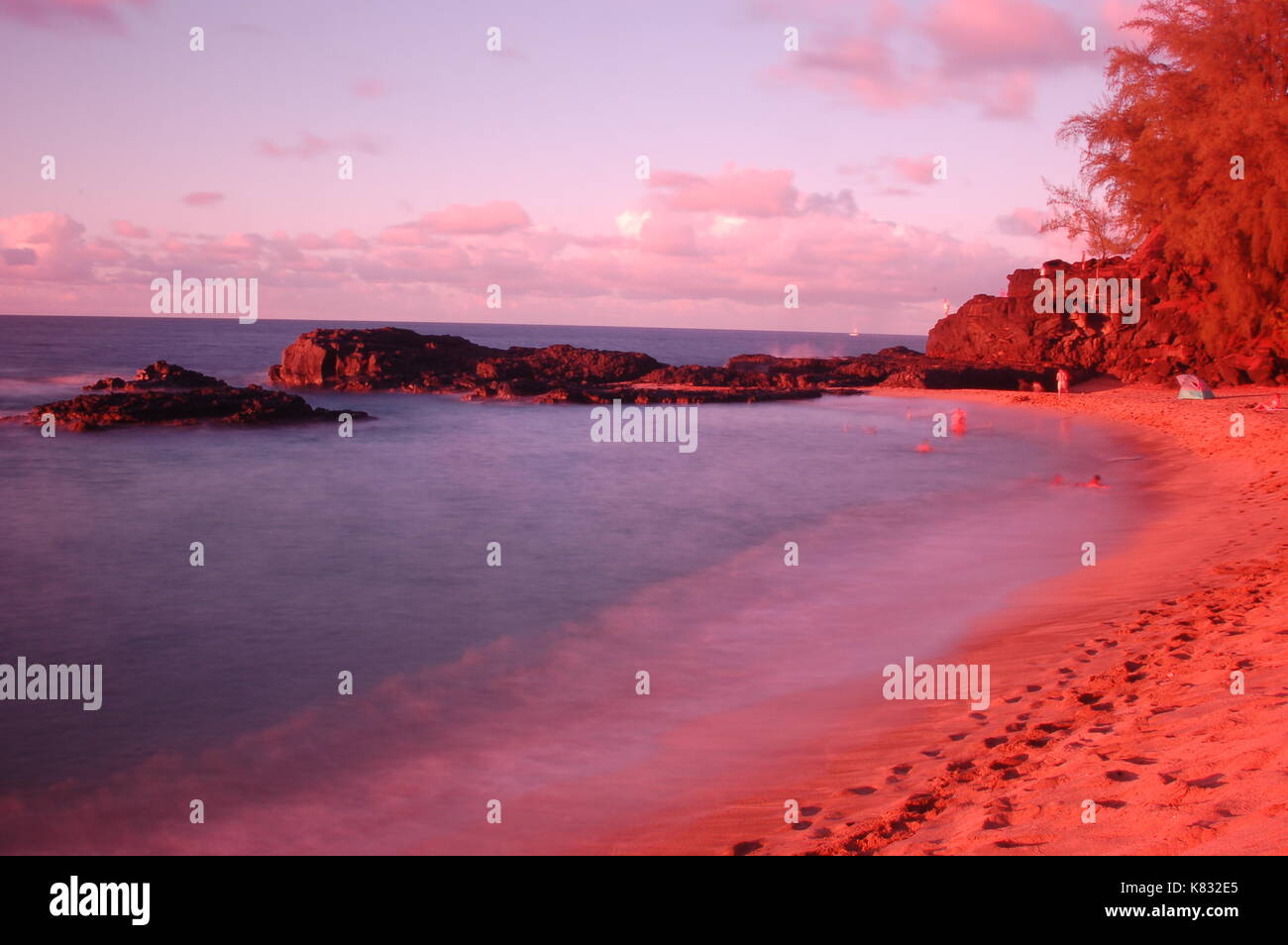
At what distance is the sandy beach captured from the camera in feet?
15.5

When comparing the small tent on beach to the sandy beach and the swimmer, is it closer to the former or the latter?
the swimmer

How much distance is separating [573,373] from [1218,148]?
30362mm

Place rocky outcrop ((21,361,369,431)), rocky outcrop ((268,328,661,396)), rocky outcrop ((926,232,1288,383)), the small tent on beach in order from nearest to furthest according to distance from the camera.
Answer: rocky outcrop ((21,361,369,431))
the small tent on beach
rocky outcrop ((926,232,1288,383))
rocky outcrop ((268,328,661,396))

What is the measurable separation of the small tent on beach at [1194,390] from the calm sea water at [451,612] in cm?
543

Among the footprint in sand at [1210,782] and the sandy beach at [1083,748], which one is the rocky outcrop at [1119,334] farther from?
the footprint in sand at [1210,782]

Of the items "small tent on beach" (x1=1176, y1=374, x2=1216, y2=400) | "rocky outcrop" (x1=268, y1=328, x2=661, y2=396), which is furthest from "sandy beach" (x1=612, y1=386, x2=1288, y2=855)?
"rocky outcrop" (x1=268, y1=328, x2=661, y2=396)

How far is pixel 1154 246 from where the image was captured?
40.4 meters

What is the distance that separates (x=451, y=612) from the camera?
1202cm

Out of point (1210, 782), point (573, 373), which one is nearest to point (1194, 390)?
point (573, 373)

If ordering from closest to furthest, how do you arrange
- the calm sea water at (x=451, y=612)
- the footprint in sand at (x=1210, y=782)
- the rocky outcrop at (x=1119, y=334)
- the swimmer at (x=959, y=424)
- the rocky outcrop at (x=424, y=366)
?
the footprint in sand at (x=1210, y=782)
the calm sea water at (x=451, y=612)
the swimmer at (x=959, y=424)
the rocky outcrop at (x=1119, y=334)
the rocky outcrop at (x=424, y=366)

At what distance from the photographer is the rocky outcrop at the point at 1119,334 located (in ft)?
116

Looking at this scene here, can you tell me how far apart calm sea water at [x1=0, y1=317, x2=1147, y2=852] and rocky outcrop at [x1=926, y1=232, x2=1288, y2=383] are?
37.0 feet

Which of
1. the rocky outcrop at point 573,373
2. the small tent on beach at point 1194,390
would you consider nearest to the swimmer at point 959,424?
the small tent on beach at point 1194,390

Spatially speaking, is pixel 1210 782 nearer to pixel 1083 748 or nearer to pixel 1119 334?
pixel 1083 748
